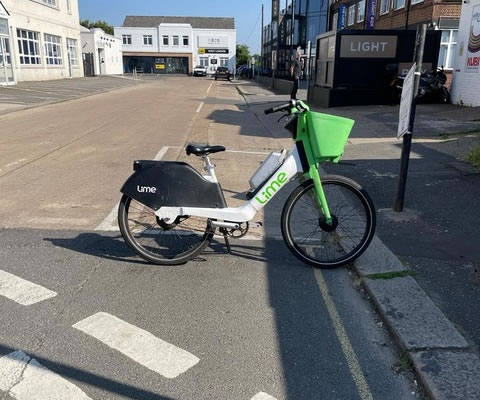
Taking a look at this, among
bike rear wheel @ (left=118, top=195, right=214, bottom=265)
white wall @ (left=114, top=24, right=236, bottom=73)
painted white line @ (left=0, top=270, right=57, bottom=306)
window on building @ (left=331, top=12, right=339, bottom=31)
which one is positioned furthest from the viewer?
white wall @ (left=114, top=24, right=236, bottom=73)

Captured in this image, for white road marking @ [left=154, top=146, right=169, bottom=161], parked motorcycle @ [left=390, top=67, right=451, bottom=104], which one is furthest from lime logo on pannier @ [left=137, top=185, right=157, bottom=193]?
parked motorcycle @ [left=390, top=67, right=451, bottom=104]

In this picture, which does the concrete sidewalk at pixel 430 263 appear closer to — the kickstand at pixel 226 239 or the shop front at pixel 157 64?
the kickstand at pixel 226 239

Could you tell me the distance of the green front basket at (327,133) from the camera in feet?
12.1

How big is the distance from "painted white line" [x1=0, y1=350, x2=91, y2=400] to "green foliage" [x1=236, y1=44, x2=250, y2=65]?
96.1 meters

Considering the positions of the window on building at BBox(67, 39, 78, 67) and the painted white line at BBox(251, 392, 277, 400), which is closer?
the painted white line at BBox(251, 392, 277, 400)

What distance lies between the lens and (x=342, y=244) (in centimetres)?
439

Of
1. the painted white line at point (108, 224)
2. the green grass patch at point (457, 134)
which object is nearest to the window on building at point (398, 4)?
the green grass patch at point (457, 134)

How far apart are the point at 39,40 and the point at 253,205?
130 feet

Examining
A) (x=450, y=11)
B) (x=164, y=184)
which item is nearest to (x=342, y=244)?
(x=164, y=184)

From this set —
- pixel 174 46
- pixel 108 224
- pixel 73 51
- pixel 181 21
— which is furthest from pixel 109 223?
pixel 181 21

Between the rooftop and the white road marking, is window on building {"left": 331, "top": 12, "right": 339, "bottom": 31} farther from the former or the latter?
the rooftop

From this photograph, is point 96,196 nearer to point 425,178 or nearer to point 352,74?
point 425,178

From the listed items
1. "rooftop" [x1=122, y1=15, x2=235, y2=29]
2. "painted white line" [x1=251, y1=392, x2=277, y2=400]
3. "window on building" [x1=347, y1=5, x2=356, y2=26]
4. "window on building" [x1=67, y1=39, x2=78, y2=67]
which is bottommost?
"painted white line" [x1=251, y1=392, x2=277, y2=400]

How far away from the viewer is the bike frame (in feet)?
12.6
